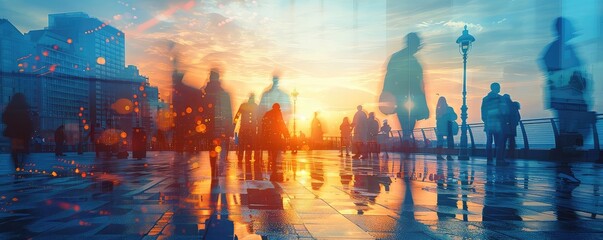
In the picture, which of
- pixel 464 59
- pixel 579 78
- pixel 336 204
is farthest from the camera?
pixel 464 59

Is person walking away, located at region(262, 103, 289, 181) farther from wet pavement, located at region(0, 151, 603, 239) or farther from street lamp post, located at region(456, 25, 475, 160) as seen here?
street lamp post, located at region(456, 25, 475, 160)

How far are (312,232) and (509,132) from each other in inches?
575

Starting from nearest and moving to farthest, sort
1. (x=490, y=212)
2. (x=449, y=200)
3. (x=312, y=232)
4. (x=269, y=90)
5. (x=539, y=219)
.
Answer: (x=312, y=232) → (x=539, y=219) → (x=490, y=212) → (x=449, y=200) → (x=269, y=90)

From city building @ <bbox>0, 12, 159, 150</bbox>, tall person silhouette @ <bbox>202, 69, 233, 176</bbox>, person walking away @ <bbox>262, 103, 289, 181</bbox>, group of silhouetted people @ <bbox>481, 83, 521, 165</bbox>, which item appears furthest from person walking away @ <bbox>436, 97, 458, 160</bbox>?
city building @ <bbox>0, 12, 159, 150</bbox>

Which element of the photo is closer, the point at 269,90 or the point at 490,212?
the point at 490,212

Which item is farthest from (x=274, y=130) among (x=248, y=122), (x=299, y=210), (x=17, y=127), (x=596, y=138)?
(x=596, y=138)

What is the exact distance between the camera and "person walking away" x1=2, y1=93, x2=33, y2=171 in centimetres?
1856

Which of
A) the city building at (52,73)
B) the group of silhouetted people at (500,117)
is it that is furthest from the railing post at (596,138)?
the city building at (52,73)

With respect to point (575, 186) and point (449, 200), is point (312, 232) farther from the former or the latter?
point (575, 186)

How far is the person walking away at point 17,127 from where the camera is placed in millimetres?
18559

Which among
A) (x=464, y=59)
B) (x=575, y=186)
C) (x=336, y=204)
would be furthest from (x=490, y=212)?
(x=464, y=59)

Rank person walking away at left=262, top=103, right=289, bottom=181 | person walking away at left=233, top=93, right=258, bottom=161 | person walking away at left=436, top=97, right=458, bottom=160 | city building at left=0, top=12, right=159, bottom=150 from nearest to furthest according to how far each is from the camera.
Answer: person walking away at left=262, top=103, right=289, bottom=181
person walking away at left=233, top=93, right=258, bottom=161
person walking away at left=436, top=97, right=458, bottom=160
city building at left=0, top=12, right=159, bottom=150

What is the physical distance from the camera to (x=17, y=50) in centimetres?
13062

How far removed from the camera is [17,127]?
18.9 metres
